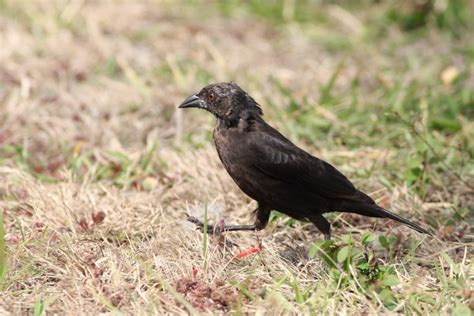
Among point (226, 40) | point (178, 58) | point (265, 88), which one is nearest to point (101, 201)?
point (265, 88)

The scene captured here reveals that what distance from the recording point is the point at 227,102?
16.1 feet

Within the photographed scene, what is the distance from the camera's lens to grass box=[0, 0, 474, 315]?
406cm

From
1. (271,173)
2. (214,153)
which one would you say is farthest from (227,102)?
(214,153)

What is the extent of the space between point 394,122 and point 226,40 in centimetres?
264

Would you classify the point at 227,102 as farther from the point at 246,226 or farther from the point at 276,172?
the point at 246,226

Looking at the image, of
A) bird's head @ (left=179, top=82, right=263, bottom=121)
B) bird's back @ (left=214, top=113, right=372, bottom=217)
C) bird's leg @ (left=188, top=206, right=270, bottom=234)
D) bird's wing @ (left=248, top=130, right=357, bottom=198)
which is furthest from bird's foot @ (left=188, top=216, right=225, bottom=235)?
bird's head @ (left=179, top=82, right=263, bottom=121)

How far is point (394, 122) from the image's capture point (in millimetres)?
6840

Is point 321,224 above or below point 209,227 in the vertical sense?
above

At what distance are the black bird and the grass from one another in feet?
0.62

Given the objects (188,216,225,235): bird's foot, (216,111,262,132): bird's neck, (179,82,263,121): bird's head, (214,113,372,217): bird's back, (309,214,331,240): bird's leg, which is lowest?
(188,216,225,235): bird's foot

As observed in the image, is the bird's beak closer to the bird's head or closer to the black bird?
the bird's head

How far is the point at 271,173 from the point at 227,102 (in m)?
0.54

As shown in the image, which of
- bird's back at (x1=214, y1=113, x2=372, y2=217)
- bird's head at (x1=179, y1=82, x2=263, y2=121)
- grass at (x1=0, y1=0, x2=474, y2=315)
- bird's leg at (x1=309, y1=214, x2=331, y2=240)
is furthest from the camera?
bird's head at (x1=179, y1=82, x2=263, y2=121)

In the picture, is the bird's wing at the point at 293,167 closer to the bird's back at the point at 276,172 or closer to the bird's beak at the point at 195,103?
the bird's back at the point at 276,172
